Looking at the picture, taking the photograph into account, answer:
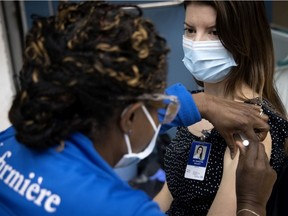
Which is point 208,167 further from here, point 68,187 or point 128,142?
point 68,187

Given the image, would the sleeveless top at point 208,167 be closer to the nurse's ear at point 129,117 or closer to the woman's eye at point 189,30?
the woman's eye at point 189,30

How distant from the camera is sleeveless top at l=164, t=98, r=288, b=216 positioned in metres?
1.27

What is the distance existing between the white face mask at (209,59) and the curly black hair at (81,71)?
0.54m

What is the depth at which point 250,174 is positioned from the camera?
100 cm

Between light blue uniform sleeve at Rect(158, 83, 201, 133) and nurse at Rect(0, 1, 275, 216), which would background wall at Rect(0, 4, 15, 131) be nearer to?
light blue uniform sleeve at Rect(158, 83, 201, 133)

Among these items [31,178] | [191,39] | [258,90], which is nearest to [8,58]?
[191,39]

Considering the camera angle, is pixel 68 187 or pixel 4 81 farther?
pixel 4 81

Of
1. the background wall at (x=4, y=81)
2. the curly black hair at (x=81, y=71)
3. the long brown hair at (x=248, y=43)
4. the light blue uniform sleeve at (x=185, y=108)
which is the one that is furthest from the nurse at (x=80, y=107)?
the background wall at (x=4, y=81)

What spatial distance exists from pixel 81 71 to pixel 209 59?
2.26ft

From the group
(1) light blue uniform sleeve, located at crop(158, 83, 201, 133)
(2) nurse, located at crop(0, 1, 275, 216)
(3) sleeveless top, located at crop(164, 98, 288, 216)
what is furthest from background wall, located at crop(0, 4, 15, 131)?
(2) nurse, located at crop(0, 1, 275, 216)

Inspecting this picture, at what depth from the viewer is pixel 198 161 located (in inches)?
51.1

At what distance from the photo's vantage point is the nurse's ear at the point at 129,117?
31.4 inches

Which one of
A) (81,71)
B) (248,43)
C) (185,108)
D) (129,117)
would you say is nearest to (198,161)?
(185,108)

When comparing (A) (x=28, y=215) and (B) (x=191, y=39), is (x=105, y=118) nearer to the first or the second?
(A) (x=28, y=215)
